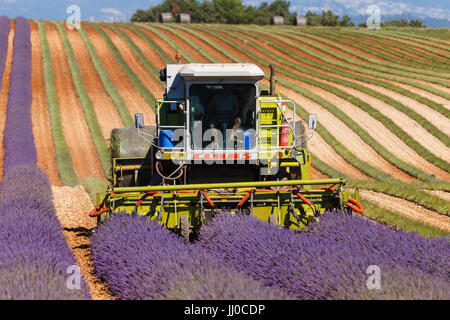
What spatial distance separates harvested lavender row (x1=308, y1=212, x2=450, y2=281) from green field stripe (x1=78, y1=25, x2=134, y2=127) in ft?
62.9

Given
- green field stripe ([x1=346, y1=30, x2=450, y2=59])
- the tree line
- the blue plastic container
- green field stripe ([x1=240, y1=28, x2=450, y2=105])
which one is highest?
the tree line

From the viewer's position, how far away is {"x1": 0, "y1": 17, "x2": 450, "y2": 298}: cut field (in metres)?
18.5

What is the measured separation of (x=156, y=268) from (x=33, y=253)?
1.77m

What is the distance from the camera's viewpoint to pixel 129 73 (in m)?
37.0

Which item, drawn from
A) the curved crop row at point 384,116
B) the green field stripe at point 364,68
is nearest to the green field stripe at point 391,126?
the curved crop row at point 384,116

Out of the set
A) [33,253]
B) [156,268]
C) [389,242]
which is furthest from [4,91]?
[389,242]

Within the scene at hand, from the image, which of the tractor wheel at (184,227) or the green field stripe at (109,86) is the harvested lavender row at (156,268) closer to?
the tractor wheel at (184,227)

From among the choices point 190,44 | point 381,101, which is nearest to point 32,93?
point 190,44

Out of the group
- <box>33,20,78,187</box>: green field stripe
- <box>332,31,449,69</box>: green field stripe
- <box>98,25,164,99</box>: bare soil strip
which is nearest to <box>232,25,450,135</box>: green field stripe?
<box>332,31,449,69</box>: green field stripe

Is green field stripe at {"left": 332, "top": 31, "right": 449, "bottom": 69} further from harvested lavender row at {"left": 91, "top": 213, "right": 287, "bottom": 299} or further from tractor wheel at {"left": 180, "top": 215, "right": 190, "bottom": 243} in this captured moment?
harvested lavender row at {"left": 91, "top": 213, "right": 287, "bottom": 299}

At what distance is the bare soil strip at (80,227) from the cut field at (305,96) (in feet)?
0.20

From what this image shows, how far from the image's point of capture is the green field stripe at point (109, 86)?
28.8m
